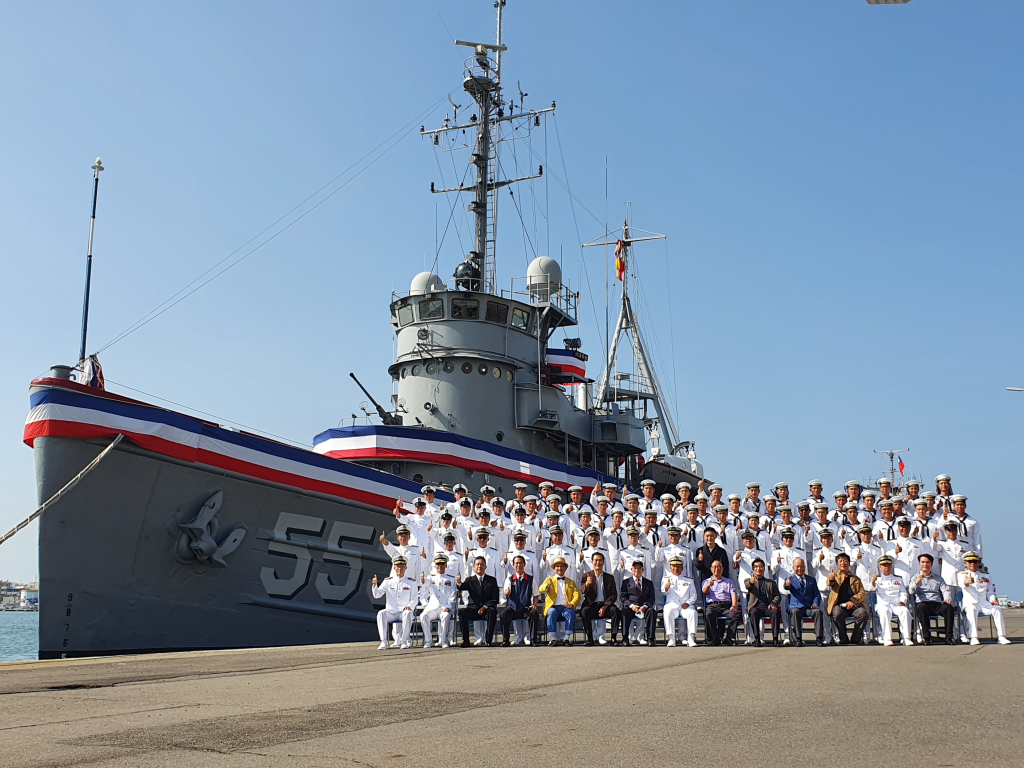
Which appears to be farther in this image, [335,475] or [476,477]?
[476,477]

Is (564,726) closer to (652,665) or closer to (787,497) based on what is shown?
(652,665)

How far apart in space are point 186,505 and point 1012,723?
9537 mm

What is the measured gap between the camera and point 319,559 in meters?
12.3

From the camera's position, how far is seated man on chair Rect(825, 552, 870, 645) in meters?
9.12

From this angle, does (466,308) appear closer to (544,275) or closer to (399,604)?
(544,275)

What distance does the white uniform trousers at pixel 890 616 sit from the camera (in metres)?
9.02

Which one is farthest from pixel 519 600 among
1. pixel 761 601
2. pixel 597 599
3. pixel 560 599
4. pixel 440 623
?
pixel 761 601

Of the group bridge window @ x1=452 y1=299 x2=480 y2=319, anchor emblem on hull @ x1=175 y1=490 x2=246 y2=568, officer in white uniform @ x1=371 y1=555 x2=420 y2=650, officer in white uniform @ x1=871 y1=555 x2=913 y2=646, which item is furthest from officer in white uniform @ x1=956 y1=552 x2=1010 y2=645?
bridge window @ x1=452 y1=299 x2=480 y2=319

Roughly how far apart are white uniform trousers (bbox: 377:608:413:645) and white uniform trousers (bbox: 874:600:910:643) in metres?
4.88

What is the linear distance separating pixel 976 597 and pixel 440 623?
5.46 meters

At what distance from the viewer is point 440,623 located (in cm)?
945

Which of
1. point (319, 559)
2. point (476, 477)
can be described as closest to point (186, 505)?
point (319, 559)

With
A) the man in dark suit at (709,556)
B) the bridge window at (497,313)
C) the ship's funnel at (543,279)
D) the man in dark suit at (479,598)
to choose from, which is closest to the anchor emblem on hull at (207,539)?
the man in dark suit at (479,598)

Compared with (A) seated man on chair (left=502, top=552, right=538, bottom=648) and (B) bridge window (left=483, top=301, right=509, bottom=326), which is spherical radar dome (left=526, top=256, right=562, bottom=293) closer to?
(B) bridge window (left=483, top=301, right=509, bottom=326)
